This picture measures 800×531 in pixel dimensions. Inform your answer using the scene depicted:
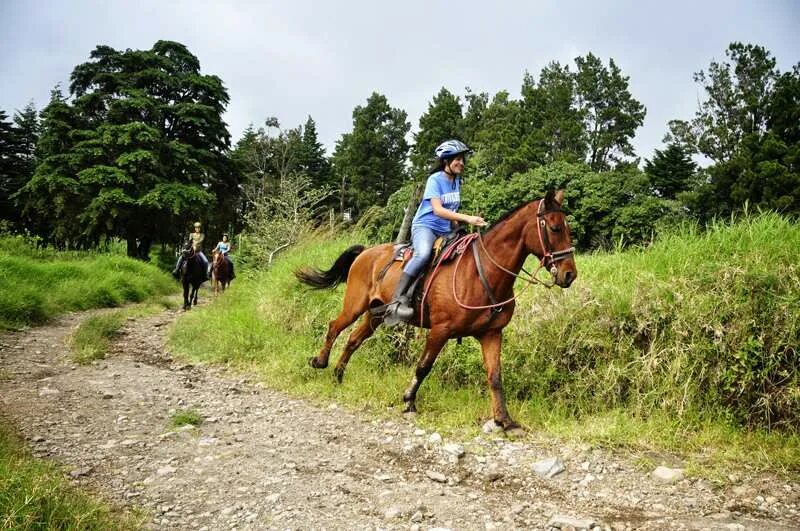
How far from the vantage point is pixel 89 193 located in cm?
2503

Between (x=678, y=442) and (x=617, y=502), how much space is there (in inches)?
48.9

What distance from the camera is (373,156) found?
159 feet

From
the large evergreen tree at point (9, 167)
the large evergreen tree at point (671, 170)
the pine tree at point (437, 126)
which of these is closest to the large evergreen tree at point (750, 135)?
the large evergreen tree at point (671, 170)

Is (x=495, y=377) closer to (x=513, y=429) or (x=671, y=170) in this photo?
(x=513, y=429)

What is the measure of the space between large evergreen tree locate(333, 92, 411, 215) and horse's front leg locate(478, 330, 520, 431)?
42.1 meters

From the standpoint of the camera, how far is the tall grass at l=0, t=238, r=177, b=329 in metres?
9.33

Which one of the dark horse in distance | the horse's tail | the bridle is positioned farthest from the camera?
the dark horse in distance

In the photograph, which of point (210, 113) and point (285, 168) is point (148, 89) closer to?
point (210, 113)

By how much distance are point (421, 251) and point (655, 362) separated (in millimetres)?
2642

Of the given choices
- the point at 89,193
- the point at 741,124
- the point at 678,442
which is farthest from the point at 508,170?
the point at 678,442

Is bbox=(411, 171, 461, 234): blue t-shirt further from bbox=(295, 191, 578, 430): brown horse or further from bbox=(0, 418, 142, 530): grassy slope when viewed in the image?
bbox=(0, 418, 142, 530): grassy slope

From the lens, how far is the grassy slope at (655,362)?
418cm

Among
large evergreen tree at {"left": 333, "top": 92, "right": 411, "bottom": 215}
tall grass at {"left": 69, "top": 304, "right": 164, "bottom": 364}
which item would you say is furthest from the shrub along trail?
large evergreen tree at {"left": 333, "top": 92, "right": 411, "bottom": 215}

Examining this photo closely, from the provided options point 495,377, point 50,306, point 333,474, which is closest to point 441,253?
point 495,377
